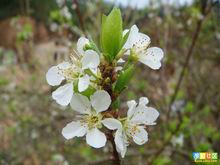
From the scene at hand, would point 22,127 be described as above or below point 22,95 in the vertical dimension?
below

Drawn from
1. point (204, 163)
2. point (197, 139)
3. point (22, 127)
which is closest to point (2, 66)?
point (22, 127)

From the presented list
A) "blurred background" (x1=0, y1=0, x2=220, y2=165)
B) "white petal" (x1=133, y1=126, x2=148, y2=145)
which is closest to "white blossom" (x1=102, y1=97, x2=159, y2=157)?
"white petal" (x1=133, y1=126, x2=148, y2=145)

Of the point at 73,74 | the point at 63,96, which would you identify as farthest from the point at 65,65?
the point at 63,96

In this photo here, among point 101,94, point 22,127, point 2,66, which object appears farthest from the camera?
point 2,66

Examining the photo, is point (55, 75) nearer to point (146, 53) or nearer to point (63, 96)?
point (63, 96)

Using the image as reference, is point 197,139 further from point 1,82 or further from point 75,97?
point 75,97

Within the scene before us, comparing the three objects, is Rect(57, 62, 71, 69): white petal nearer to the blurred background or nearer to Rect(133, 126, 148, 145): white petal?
Rect(133, 126, 148, 145): white petal
